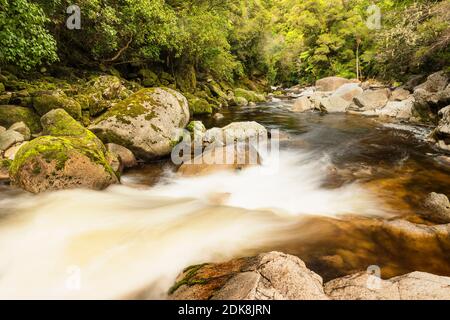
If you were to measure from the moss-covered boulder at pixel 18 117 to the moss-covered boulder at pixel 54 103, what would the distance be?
26 centimetres

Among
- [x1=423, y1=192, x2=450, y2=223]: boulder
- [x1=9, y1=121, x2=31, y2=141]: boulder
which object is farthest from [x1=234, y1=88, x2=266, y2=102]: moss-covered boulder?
[x1=423, y1=192, x2=450, y2=223]: boulder

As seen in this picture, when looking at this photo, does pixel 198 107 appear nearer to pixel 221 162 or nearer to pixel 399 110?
pixel 221 162


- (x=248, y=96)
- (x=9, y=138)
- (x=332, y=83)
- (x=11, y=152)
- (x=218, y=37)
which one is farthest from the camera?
(x=332, y=83)

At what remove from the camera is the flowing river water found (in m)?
3.01

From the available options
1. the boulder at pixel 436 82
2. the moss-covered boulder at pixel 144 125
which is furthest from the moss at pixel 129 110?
the boulder at pixel 436 82

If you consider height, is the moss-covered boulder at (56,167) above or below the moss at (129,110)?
below

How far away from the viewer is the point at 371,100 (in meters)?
16.2

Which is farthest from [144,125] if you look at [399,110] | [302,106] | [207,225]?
[302,106]

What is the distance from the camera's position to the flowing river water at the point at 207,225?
3.01 m

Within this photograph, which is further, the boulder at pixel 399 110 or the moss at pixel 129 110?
the boulder at pixel 399 110

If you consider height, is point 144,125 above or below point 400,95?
below

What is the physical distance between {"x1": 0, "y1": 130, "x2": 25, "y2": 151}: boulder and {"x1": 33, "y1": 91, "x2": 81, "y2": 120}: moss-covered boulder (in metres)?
1.25

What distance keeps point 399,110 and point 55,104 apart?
14554mm

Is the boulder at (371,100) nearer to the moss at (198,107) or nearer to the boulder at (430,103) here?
the boulder at (430,103)
